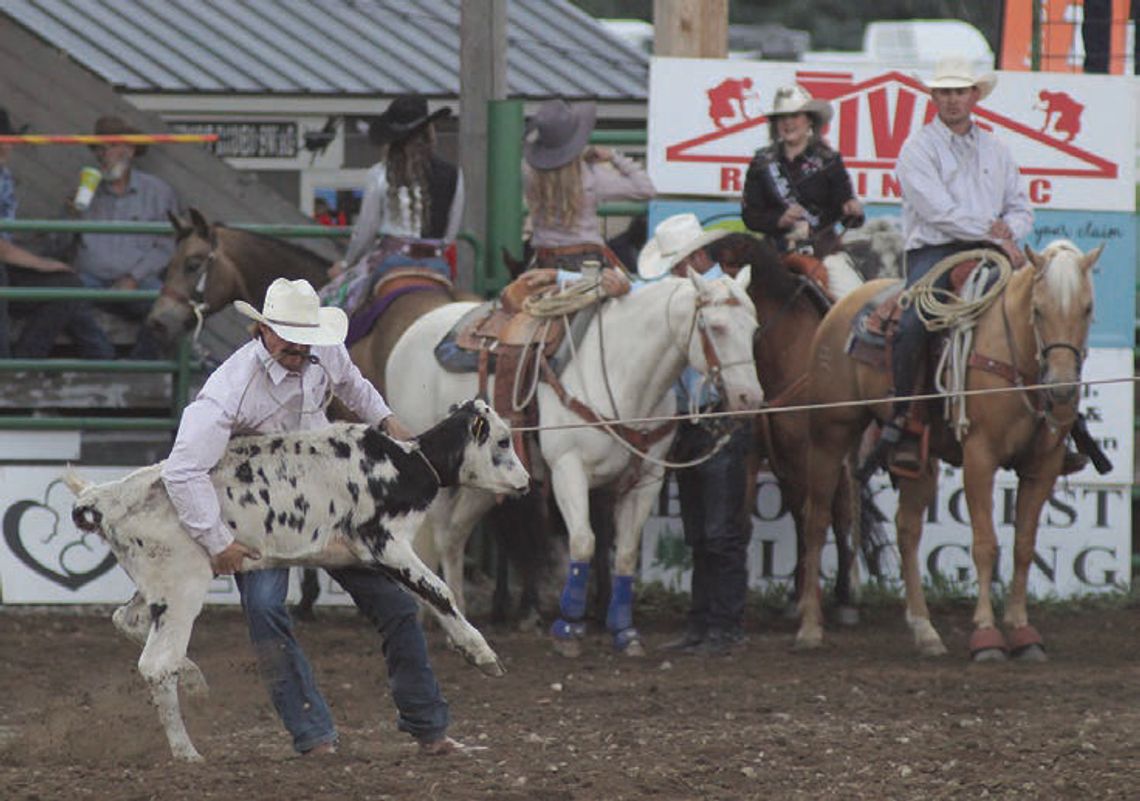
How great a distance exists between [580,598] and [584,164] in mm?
2550

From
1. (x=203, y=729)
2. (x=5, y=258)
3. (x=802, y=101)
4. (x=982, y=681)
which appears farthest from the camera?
(x=5, y=258)

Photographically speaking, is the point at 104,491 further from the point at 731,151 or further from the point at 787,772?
the point at 731,151

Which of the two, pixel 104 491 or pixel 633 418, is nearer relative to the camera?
pixel 104 491

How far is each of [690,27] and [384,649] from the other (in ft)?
19.2

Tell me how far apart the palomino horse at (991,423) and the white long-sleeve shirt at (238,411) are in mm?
3668

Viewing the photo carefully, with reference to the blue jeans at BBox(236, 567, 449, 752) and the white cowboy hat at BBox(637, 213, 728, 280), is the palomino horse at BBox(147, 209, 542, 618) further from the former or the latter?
the blue jeans at BBox(236, 567, 449, 752)

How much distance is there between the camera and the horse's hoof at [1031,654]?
35.3 ft

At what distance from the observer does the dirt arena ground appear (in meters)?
7.37

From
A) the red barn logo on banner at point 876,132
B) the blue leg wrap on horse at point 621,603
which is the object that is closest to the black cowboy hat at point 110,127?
the red barn logo on banner at point 876,132

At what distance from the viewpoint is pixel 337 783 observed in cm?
724

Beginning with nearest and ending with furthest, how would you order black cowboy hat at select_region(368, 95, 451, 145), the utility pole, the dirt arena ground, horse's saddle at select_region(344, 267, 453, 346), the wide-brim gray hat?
1. the dirt arena ground
2. the wide-brim gray hat
3. black cowboy hat at select_region(368, 95, 451, 145)
4. horse's saddle at select_region(344, 267, 453, 346)
5. the utility pole

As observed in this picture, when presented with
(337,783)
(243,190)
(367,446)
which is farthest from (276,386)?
(243,190)

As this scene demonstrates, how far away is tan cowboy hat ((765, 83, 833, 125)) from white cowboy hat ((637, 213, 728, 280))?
2.37ft

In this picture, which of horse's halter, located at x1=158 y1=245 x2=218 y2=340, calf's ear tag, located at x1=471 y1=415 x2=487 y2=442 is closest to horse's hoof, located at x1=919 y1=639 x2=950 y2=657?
calf's ear tag, located at x1=471 y1=415 x2=487 y2=442
